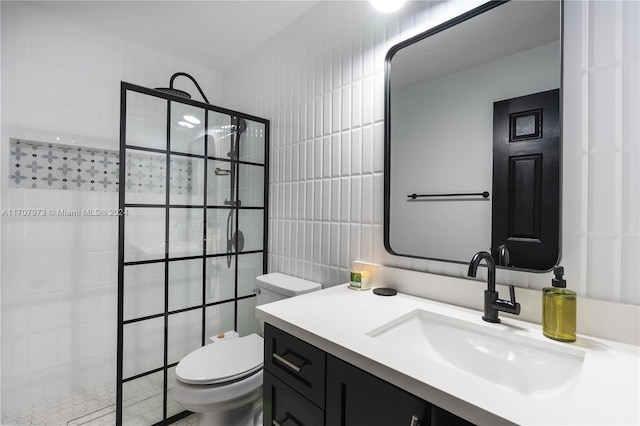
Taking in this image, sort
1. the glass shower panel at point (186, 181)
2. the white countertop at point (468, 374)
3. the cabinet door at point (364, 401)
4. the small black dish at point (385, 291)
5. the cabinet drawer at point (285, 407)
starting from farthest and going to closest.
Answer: the glass shower panel at point (186, 181)
the small black dish at point (385, 291)
the cabinet drawer at point (285, 407)
the cabinet door at point (364, 401)
the white countertop at point (468, 374)

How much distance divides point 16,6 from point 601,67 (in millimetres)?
2845

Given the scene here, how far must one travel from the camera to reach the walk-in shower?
59.3 inches

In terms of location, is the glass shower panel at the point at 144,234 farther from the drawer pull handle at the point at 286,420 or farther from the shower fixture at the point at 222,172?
the drawer pull handle at the point at 286,420

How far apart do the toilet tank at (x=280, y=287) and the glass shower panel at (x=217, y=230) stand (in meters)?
0.34

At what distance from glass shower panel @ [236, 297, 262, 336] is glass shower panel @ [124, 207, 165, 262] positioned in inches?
24.3

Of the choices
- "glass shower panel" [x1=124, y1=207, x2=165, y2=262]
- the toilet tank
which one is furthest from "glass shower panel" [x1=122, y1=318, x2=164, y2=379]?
the toilet tank

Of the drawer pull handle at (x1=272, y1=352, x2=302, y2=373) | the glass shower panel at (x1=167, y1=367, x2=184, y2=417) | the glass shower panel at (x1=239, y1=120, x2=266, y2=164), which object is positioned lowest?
the glass shower panel at (x1=167, y1=367, x2=184, y2=417)

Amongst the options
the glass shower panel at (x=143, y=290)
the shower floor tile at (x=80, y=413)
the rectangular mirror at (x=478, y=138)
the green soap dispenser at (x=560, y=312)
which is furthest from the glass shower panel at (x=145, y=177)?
the green soap dispenser at (x=560, y=312)

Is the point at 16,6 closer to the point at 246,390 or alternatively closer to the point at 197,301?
the point at 197,301

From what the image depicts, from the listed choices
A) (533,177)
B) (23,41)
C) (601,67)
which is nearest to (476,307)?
(533,177)

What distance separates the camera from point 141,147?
152 cm

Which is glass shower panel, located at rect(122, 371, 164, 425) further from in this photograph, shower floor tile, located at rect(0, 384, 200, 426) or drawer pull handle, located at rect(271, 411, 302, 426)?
drawer pull handle, located at rect(271, 411, 302, 426)

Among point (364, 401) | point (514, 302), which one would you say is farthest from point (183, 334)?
point (514, 302)

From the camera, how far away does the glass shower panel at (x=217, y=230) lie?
5.81 ft
